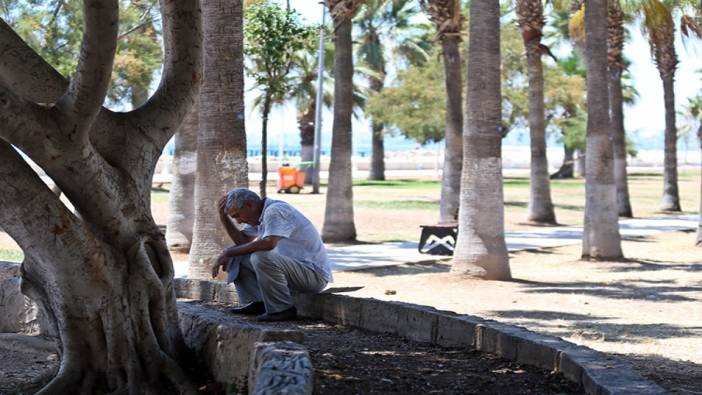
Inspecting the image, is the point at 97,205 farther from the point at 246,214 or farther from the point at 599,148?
the point at 599,148

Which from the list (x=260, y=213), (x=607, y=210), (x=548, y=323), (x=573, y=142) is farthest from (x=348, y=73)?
(x=573, y=142)

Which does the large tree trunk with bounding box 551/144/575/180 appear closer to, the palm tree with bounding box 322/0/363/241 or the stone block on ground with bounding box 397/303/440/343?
the palm tree with bounding box 322/0/363/241

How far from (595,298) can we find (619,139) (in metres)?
18.1

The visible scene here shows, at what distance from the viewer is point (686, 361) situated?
859 centimetres

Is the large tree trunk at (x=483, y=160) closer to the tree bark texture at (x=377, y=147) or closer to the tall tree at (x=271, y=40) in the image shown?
the tall tree at (x=271, y=40)

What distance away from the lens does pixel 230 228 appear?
8.93 metres

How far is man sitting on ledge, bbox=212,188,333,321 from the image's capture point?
8539 mm

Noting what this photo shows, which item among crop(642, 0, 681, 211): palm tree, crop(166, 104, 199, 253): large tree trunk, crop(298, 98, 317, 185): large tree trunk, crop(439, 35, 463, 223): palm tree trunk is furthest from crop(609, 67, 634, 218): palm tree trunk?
crop(298, 98, 317, 185): large tree trunk

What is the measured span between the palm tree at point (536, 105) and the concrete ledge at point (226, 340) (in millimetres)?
18500

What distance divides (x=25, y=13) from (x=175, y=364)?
16691 millimetres

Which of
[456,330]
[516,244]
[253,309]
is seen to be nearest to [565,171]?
[516,244]

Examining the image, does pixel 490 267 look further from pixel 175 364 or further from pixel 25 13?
pixel 25 13

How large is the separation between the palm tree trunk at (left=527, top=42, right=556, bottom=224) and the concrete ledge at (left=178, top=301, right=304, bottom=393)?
1966 cm

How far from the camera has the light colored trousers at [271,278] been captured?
8617 mm
